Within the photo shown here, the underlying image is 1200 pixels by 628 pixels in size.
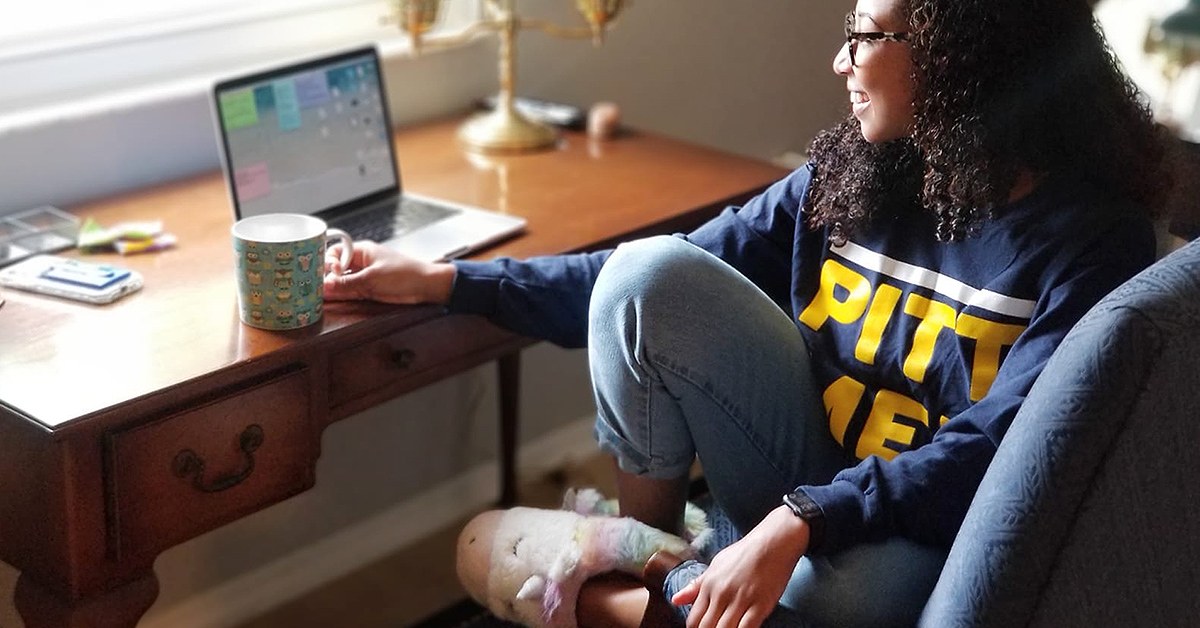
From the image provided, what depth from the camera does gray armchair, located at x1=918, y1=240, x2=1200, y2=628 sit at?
101cm

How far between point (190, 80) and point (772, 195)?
83cm

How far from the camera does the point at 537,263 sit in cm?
147

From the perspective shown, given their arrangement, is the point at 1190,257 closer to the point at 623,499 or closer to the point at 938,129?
the point at 938,129

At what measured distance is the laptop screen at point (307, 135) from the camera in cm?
156

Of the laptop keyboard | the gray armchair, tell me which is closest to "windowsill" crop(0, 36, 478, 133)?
the laptop keyboard

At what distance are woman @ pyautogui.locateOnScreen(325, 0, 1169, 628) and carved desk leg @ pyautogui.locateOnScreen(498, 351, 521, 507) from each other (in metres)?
0.62

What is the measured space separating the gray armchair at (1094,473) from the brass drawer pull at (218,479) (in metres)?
0.63

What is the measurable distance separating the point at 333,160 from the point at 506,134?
13.2 inches

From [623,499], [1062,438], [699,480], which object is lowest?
[699,480]

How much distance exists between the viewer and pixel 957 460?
118cm

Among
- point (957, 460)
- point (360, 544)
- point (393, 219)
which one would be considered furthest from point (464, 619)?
point (957, 460)

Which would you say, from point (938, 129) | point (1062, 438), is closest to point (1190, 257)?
point (1062, 438)

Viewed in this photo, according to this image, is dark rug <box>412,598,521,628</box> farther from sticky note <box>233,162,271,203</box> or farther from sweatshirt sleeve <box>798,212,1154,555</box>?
sweatshirt sleeve <box>798,212,1154,555</box>

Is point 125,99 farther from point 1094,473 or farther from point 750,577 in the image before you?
point 1094,473
